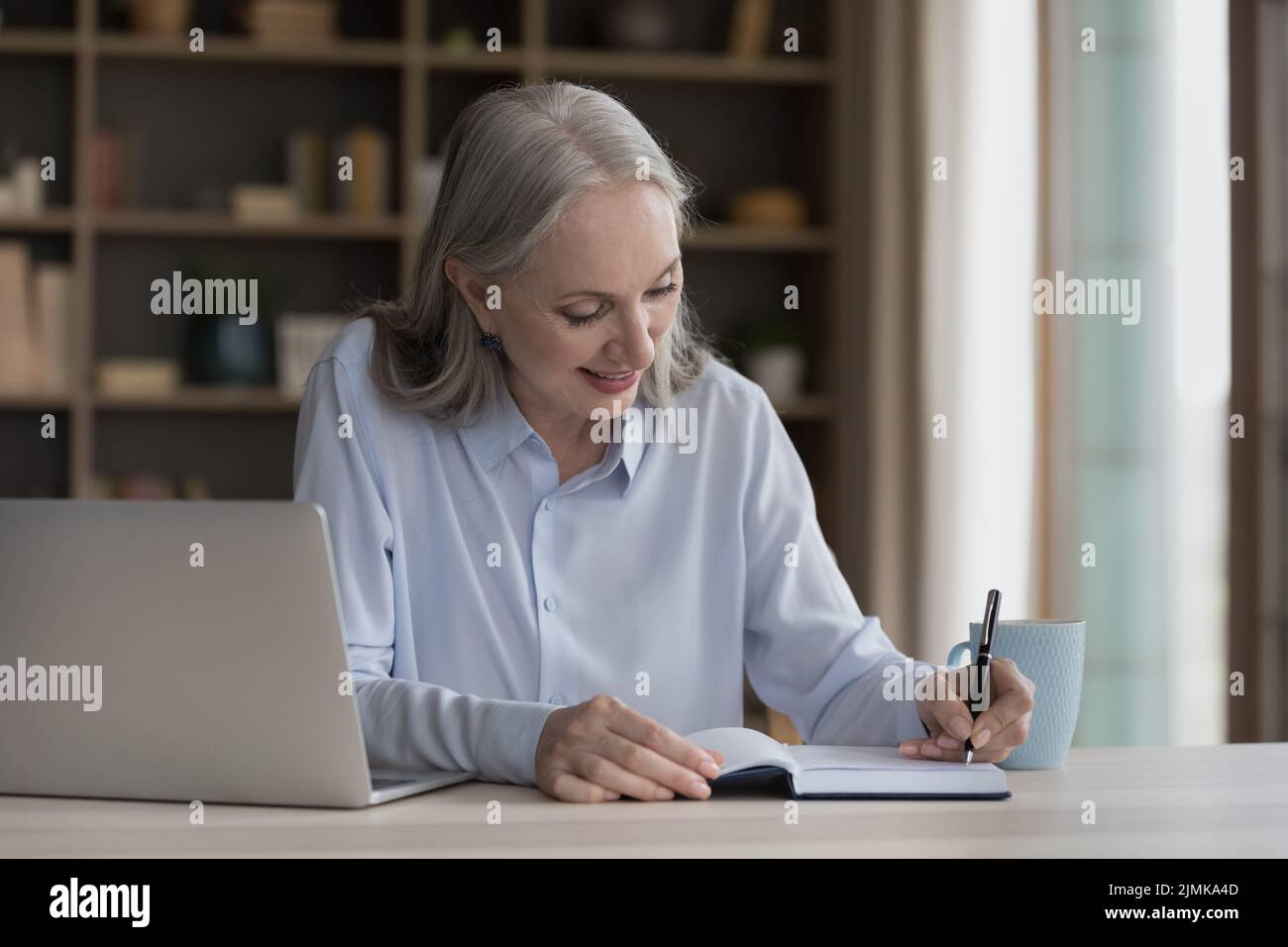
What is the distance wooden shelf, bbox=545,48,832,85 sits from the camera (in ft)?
12.9

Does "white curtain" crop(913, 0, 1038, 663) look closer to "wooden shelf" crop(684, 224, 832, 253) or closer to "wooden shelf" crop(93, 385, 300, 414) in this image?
"wooden shelf" crop(684, 224, 832, 253)

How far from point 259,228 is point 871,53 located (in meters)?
1.63

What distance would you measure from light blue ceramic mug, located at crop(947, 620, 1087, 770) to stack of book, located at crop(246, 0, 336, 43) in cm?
301

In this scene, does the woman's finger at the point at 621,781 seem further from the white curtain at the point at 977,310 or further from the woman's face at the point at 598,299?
the white curtain at the point at 977,310

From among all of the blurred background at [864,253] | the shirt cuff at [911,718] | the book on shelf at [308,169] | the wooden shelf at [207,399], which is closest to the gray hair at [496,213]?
the shirt cuff at [911,718]

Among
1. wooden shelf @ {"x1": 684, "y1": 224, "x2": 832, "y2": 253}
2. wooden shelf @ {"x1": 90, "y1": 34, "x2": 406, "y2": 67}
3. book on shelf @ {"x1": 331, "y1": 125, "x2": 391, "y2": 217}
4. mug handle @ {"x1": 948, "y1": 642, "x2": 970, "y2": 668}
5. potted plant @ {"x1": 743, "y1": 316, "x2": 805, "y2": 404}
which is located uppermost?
wooden shelf @ {"x1": 90, "y1": 34, "x2": 406, "y2": 67}

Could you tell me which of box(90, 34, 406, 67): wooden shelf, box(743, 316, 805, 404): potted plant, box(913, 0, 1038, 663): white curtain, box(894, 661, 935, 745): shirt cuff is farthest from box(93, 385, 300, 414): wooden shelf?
box(894, 661, 935, 745): shirt cuff

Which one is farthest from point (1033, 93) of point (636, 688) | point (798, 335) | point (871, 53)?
point (636, 688)

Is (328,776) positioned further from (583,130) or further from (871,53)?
(871,53)

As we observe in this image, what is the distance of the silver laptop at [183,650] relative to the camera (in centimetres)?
105

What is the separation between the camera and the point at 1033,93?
134 inches

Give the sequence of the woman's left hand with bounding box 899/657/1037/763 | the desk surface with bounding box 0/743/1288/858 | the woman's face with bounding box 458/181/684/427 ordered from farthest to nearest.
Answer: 1. the woman's face with bounding box 458/181/684/427
2. the woman's left hand with bounding box 899/657/1037/763
3. the desk surface with bounding box 0/743/1288/858

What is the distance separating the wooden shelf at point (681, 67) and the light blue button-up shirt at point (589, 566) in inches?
93.7

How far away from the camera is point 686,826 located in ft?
3.45
